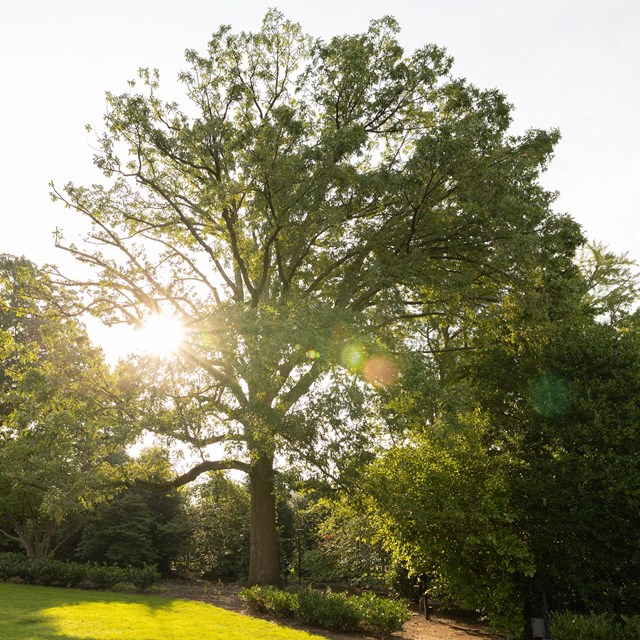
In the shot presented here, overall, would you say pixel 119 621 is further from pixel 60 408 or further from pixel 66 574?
pixel 66 574

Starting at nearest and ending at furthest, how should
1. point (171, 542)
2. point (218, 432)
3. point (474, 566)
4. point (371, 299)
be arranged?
point (474, 566)
point (218, 432)
point (371, 299)
point (171, 542)

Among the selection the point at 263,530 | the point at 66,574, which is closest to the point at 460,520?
the point at 263,530

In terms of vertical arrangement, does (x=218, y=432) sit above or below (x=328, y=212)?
below

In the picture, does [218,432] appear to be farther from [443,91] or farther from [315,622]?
[443,91]

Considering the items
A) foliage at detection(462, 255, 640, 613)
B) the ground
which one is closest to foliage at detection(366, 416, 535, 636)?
foliage at detection(462, 255, 640, 613)

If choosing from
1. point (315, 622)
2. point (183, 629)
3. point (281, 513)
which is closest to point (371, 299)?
point (315, 622)

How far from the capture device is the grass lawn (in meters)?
9.05

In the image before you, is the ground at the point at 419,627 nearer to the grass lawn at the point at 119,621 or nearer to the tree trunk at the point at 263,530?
the grass lawn at the point at 119,621

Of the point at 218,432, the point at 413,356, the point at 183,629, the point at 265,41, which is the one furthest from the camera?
the point at 218,432

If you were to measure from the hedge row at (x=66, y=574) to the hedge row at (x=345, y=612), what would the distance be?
8330mm

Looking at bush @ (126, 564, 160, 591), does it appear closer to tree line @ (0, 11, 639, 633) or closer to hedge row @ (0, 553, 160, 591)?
hedge row @ (0, 553, 160, 591)

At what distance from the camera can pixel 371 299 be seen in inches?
643

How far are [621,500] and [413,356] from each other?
5077mm

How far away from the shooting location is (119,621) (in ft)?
34.9
